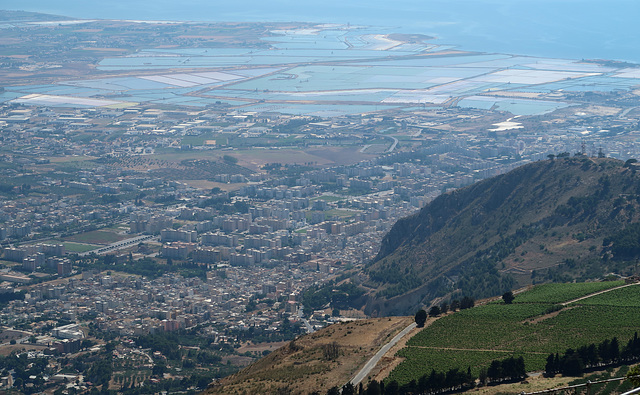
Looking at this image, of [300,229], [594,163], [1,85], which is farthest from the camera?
[1,85]

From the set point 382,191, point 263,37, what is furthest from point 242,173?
point 263,37

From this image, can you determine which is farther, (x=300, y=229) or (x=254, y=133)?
(x=254, y=133)

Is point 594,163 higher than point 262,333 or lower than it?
higher

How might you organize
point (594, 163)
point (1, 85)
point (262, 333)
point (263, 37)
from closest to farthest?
point (262, 333), point (594, 163), point (1, 85), point (263, 37)

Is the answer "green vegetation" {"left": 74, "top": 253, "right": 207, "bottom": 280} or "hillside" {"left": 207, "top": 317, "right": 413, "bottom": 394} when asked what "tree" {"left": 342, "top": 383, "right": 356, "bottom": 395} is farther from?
"green vegetation" {"left": 74, "top": 253, "right": 207, "bottom": 280}

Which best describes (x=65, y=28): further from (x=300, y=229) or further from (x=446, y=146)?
(x=300, y=229)

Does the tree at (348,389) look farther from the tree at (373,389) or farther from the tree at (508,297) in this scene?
the tree at (508,297)
